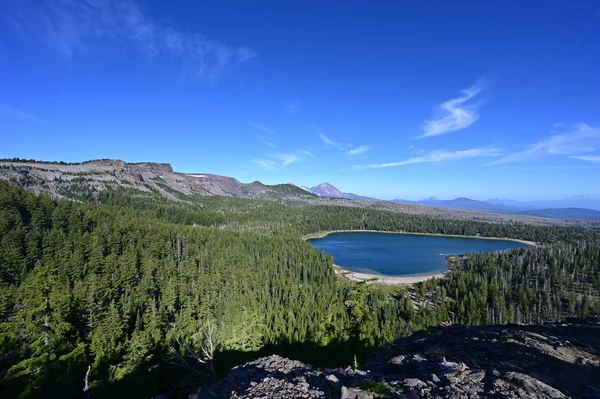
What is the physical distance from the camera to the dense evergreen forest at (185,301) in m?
28.0

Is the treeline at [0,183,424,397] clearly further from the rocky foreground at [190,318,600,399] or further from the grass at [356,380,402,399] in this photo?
the grass at [356,380,402,399]

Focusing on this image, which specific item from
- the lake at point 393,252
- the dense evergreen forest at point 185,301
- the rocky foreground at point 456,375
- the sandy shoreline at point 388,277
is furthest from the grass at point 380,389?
the lake at point 393,252

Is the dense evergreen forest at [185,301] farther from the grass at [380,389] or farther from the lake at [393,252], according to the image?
the lake at [393,252]

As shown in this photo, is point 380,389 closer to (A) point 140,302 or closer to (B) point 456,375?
(B) point 456,375

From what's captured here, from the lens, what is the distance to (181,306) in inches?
1998

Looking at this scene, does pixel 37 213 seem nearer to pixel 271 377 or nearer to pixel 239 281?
pixel 239 281

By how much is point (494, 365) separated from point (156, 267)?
70.5 meters

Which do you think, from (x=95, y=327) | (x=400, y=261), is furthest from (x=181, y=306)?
(x=400, y=261)

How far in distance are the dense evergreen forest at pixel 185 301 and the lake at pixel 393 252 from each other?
747 inches

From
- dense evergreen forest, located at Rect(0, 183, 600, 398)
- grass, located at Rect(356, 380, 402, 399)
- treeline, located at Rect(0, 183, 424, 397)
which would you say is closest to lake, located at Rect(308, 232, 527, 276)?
dense evergreen forest, located at Rect(0, 183, 600, 398)

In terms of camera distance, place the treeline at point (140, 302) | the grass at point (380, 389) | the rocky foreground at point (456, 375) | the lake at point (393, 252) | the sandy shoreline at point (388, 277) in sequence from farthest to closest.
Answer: the lake at point (393, 252) → the sandy shoreline at point (388, 277) → the treeline at point (140, 302) → the rocky foreground at point (456, 375) → the grass at point (380, 389)

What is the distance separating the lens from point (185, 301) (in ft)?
172

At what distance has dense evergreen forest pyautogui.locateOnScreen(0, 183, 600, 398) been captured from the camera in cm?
2803

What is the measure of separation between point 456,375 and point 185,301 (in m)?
51.7
